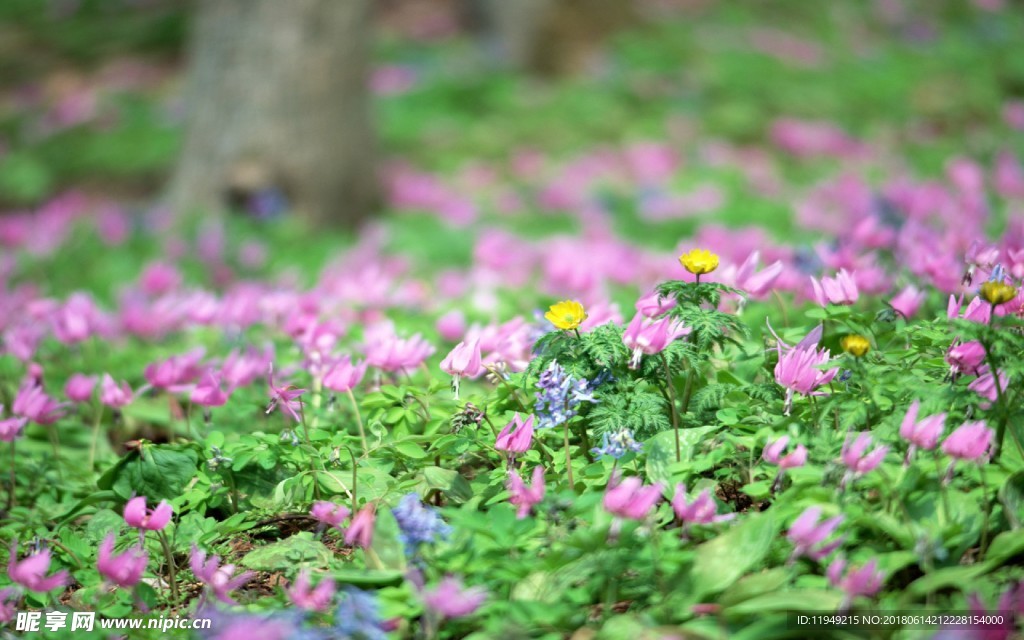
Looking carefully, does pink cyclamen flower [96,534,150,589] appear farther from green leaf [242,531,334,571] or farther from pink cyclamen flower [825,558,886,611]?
pink cyclamen flower [825,558,886,611]

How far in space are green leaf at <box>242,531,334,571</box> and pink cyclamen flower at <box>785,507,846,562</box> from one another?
0.94m

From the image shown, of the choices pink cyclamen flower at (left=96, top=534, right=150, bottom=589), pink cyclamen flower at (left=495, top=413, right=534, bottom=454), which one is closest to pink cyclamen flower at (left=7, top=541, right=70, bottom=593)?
pink cyclamen flower at (left=96, top=534, right=150, bottom=589)

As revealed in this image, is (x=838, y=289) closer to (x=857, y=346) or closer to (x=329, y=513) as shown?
(x=857, y=346)

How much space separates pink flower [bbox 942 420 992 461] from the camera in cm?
169

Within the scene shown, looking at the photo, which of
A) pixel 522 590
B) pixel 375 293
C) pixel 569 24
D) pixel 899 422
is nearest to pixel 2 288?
pixel 375 293

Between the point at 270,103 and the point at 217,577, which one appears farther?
the point at 270,103

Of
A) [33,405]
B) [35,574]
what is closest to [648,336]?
[35,574]

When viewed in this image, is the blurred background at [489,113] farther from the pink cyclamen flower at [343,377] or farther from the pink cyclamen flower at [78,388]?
the pink cyclamen flower at [343,377]

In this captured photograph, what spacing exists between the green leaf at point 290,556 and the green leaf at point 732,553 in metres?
0.77

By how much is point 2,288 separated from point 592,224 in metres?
3.40

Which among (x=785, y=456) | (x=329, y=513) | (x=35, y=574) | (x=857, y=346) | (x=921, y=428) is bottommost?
(x=35, y=574)

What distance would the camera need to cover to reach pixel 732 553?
1.73 m

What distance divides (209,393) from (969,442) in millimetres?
1638

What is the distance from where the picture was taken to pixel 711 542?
5.77ft
